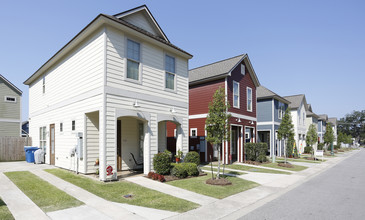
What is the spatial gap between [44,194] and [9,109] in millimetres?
19187

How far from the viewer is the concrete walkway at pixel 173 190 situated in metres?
7.77

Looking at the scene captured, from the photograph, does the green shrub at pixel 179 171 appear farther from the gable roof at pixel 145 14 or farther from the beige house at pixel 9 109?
the beige house at pixel 9 109

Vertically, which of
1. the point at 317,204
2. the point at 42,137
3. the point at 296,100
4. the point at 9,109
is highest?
the point at 296,100

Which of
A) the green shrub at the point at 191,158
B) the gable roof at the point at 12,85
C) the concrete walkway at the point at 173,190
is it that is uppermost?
the gable roof at the point at 12,85

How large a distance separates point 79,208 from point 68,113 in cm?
737

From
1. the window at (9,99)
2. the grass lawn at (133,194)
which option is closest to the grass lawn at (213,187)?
the grass lawn at (133,194)

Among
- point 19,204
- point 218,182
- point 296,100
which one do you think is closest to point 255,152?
point 218,182

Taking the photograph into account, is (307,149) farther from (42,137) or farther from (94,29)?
(94,29)

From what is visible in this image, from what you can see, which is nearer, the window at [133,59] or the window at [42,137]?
the window at [133,59]

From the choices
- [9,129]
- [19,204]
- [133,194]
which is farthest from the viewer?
[9,129]

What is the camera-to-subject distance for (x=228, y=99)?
57.3ft

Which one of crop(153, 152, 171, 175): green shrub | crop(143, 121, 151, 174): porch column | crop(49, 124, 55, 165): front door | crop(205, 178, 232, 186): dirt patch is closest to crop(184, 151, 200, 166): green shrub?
crop(153, 152, 171, 175): green shrub

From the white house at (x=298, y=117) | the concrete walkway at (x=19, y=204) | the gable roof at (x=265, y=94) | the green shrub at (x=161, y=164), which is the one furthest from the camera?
the white house at (x=298, y=117)

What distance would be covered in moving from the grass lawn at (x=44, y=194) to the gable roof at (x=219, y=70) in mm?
12672
